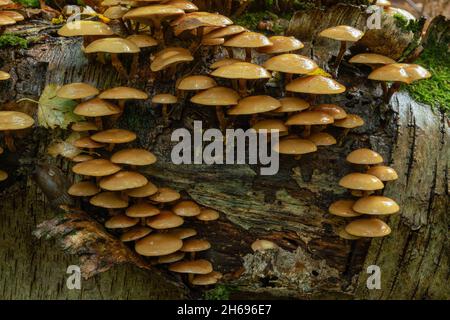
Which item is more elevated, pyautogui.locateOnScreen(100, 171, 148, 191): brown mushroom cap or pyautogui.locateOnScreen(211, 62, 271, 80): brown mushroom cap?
pyautogui.locateOnScreen(211, 62, 271, 80): brown mushroom cap

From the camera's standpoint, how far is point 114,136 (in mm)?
3695

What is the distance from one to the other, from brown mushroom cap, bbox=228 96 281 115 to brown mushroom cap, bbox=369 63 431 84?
822 millimetres

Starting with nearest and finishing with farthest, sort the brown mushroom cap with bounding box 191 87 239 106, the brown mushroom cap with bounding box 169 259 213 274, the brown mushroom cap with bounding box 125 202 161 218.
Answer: the brown mushroom cap with bounding box 191 87 239 106 → the brown mushroom cap with bounding box 125 202 161 218 → the brown mushroom cap with bounding box 169 259 213 274

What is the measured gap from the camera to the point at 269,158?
3797mm

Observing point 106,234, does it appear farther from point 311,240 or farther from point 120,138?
point 311,240

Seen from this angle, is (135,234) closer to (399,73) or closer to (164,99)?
(164,99)

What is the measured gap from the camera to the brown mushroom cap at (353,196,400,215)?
349cm

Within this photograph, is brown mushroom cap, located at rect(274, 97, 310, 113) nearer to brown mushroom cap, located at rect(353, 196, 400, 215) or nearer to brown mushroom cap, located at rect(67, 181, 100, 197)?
brown mushroom cap, located at rect(353, 196, 400, 215)

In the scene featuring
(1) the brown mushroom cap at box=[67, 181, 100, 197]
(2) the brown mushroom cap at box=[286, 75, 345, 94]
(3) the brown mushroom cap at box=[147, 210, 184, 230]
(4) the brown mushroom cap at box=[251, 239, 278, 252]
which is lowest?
(4) the brown mushroom cap at box=[251, 239, 278, 252]

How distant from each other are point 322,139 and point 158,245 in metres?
1.52

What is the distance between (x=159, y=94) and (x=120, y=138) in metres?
0.47

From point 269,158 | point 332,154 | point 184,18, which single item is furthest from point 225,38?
point 332,154

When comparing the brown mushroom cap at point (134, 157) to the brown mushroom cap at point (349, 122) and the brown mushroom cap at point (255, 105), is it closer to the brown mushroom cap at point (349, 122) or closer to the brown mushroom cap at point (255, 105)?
the brown mushroom cap at point (255, 105)

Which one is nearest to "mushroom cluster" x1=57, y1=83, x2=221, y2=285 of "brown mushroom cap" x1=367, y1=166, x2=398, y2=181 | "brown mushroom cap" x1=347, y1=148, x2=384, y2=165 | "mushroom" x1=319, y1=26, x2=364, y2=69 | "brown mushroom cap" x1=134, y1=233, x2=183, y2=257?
"brown mushroom cap" x1=134, y1=233, x2=183, y2=257
